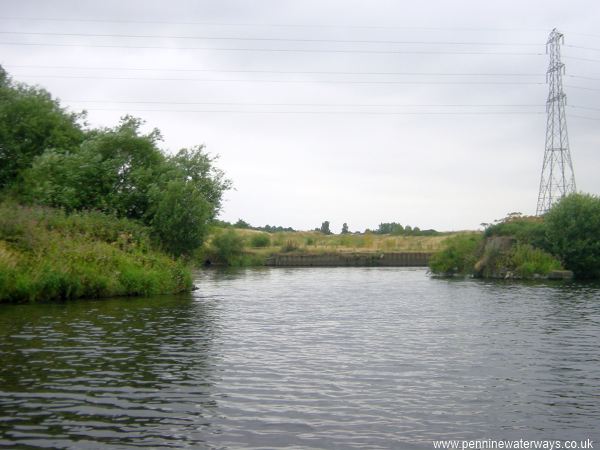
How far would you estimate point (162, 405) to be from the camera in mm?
12820

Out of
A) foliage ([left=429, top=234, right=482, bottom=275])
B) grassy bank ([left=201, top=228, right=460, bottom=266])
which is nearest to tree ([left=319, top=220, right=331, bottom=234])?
grassy bank ([left=201, top=228, right=460, bottom=266])

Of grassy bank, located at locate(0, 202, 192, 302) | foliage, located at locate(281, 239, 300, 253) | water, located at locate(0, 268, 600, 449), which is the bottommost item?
water, located at locate(0, 268, 600, 449)

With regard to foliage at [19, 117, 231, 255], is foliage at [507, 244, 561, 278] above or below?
below

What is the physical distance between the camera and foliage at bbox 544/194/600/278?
196 feet

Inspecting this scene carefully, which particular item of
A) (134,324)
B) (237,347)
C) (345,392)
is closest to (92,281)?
(134,324)

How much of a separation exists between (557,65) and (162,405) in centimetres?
6083

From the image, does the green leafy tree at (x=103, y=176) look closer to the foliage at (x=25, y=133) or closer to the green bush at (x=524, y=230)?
the foliage at (x=25, y=133)

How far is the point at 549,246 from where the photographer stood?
203ft

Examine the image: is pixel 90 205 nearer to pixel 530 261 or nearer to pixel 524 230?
pixel 530 261

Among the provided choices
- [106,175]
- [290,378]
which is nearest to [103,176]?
[106,175]

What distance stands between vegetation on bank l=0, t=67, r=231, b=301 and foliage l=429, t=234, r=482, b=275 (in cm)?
2563

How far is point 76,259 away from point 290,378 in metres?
22.3

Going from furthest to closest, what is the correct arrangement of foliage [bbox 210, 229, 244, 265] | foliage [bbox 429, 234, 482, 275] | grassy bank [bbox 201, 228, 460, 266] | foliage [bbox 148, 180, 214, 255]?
grassy bank [bbox 201, 228, 460, 266] < foliage [bbox 210, 229, 244, 265] < foliage [bbox 429, 234, 482, 275] < foliage [bbox 148, 180, 214, 255]

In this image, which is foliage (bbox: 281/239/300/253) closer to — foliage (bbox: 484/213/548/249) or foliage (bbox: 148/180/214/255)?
foliage (bbox: 484/213/548/249)
